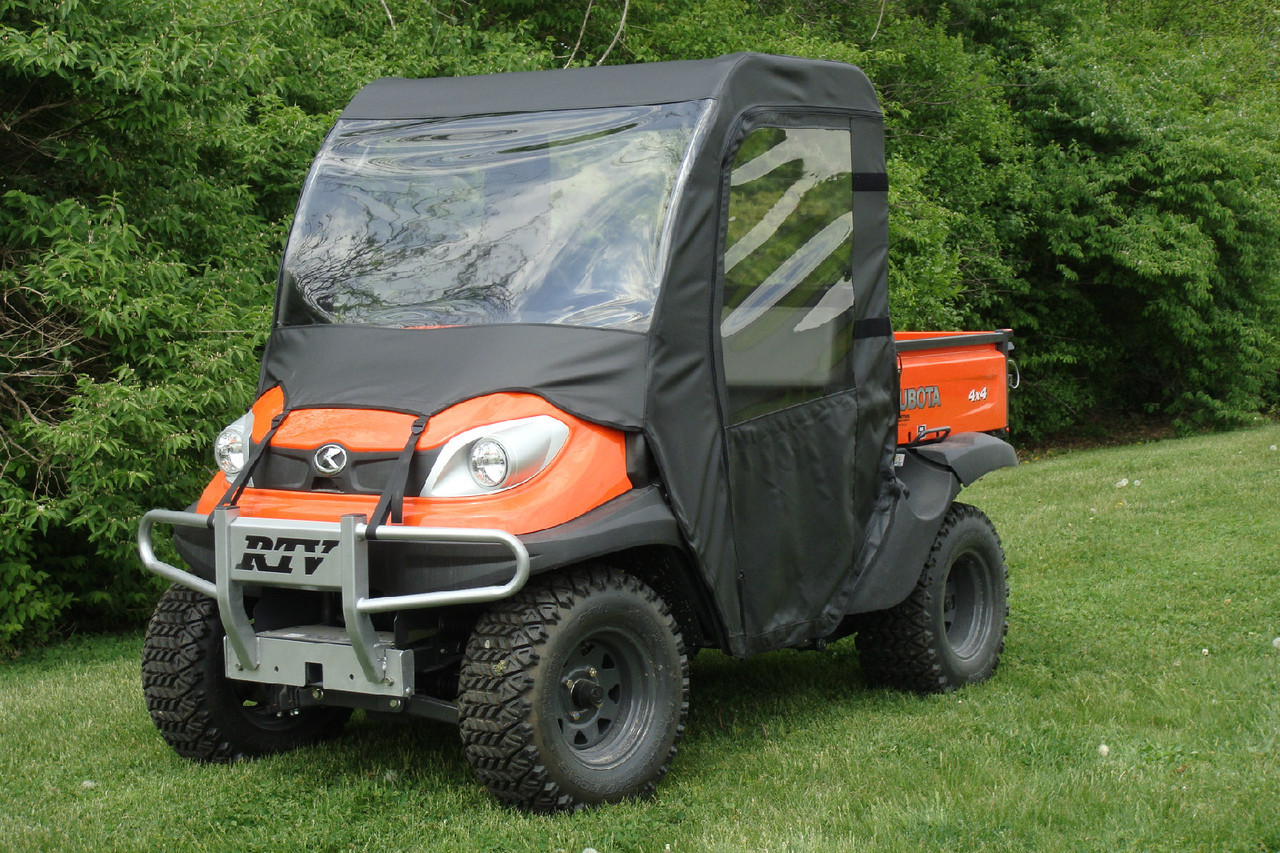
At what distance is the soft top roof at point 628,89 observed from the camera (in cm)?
488

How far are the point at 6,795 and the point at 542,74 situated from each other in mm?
3243

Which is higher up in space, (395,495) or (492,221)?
(492,221)

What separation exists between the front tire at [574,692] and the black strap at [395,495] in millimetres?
450

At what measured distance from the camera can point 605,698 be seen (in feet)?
14.9

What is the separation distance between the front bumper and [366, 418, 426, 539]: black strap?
0.03m

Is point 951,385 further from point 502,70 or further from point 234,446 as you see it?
point 502,70

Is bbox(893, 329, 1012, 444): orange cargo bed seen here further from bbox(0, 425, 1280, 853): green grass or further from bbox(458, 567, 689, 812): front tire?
bbox(458, 567, 689, 812): front tire

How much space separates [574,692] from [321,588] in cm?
87

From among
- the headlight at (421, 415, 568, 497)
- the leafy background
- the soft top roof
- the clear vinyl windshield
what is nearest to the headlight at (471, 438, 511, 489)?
the headlight at (421, 415, 568, 497)

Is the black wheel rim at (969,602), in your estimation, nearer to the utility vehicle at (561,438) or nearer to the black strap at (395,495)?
the utility vehicle at (561,438)

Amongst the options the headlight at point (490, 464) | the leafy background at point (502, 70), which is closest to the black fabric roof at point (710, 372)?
the headlight at point (490, 464)

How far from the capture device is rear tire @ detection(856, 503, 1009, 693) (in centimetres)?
575

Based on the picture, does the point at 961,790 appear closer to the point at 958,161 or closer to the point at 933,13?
the point at 958,161

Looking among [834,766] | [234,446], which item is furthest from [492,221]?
[834,766]
